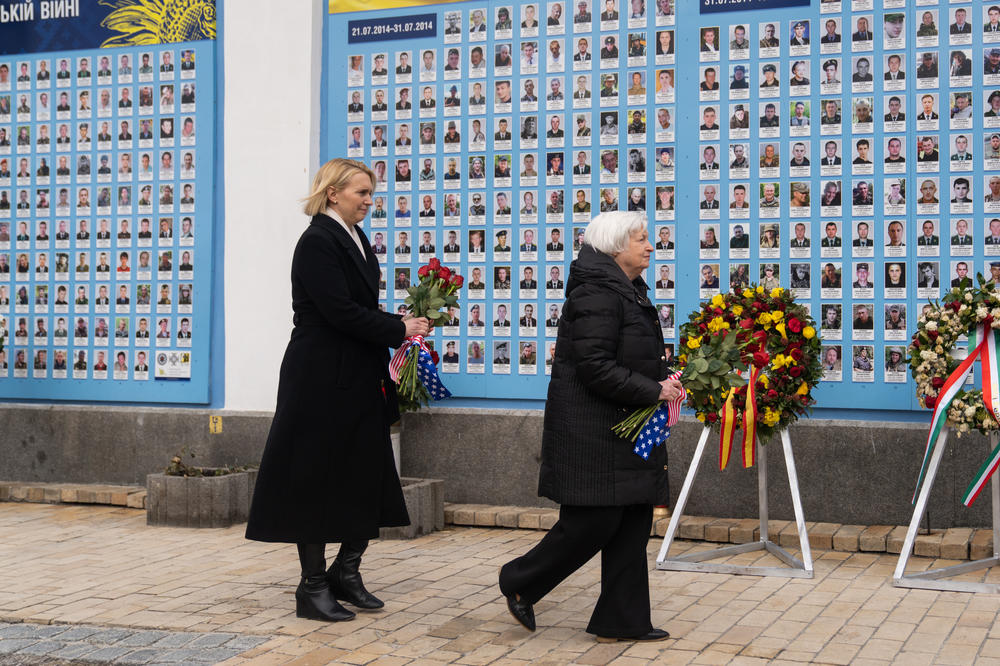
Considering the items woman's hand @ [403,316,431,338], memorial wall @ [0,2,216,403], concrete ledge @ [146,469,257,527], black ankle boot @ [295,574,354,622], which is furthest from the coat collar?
→ memorial wall @ [0,2,216,403]

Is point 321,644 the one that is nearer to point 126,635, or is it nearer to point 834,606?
point 126,635

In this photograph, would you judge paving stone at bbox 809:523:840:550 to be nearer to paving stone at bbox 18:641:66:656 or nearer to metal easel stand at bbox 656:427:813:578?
metal easel stand at bbox 656:427:813:578

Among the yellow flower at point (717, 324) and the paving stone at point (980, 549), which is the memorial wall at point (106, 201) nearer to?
the yellow flower at point (717, 324)

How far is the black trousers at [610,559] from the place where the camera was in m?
5.22

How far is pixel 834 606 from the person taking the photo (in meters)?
5.91

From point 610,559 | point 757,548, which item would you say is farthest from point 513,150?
point 610,559

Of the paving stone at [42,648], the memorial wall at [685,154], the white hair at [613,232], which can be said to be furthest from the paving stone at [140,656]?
the memorial wall at [685,154]

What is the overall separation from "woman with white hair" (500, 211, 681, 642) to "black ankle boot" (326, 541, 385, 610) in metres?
0.87

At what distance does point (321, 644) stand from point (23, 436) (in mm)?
5421

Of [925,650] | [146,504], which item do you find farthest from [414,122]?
[925,650]

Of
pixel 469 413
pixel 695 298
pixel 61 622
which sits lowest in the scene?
pixel 61 622

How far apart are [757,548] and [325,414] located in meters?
2.90

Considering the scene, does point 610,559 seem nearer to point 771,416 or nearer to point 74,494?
point 771,416

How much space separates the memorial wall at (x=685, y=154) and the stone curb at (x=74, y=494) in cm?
→ 243
